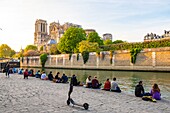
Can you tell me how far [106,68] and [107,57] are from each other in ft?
8.70

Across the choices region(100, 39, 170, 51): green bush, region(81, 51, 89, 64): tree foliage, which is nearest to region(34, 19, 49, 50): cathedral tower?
region(81, 51, 89, 64): tree foliage

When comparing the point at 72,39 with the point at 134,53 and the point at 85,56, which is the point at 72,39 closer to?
the point at 85,56

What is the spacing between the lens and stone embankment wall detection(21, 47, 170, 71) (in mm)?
41188

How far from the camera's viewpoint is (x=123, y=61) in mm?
47938

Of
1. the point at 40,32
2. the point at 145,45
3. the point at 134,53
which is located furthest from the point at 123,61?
the point at 40,32

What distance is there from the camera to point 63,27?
141 meters

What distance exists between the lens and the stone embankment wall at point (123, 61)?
4119 cm

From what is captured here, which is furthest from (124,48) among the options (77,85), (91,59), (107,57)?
(77,85)

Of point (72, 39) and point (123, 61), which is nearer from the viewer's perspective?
point (123, 61)

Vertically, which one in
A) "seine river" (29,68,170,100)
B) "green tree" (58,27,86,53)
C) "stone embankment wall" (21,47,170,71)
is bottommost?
"seine river" (29,68,170,100)

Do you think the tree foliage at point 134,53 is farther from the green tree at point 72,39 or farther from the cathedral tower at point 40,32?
the cathedral tower at point 40,32

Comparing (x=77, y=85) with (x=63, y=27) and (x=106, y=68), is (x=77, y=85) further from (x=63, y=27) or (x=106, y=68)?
(x=63, y=27)

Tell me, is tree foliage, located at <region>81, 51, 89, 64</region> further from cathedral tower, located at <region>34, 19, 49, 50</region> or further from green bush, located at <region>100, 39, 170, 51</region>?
cathedral tower, located at <region>34, 19, 49, 50</region>

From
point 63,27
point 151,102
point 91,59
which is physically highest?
point 63,27
